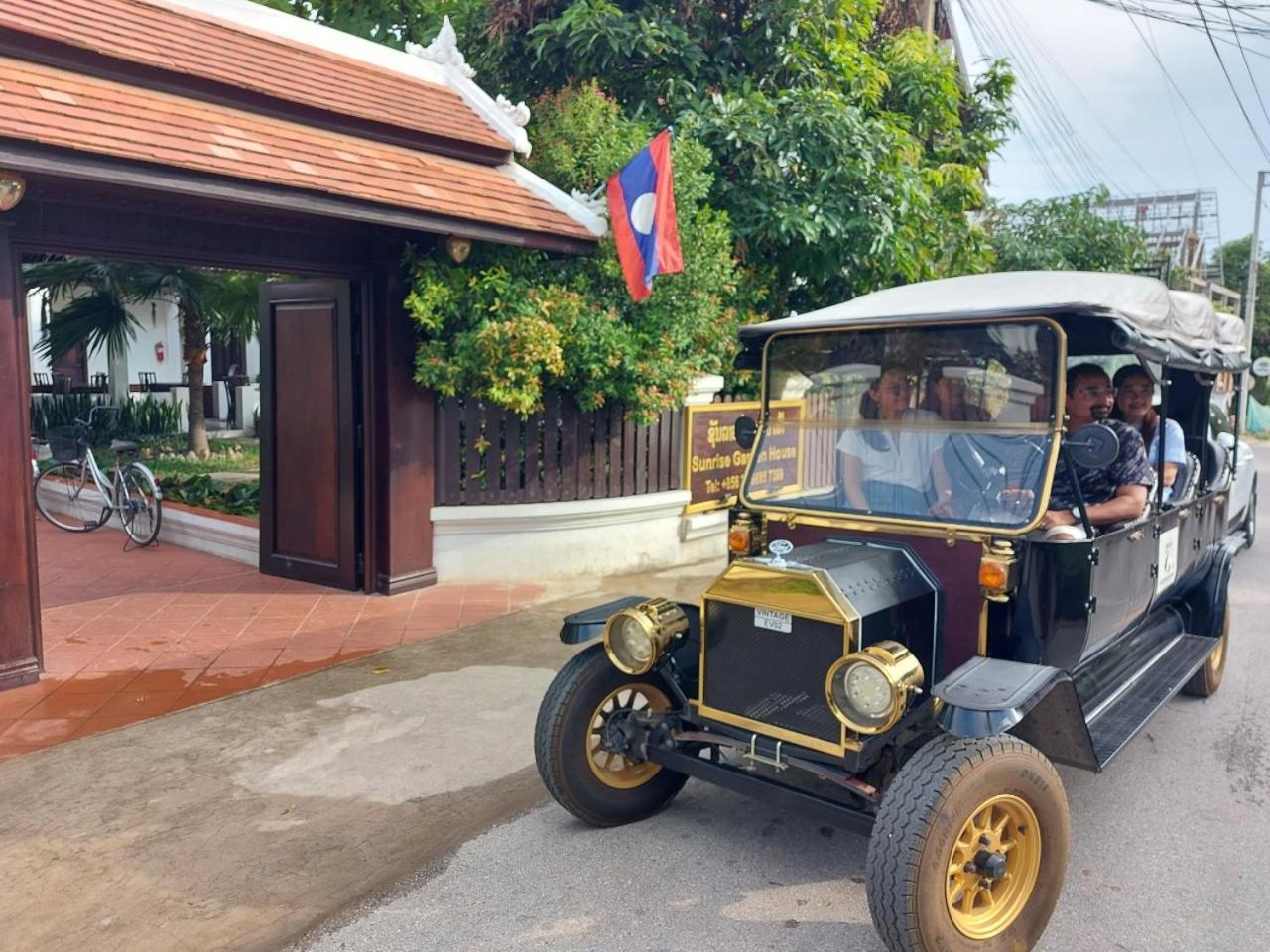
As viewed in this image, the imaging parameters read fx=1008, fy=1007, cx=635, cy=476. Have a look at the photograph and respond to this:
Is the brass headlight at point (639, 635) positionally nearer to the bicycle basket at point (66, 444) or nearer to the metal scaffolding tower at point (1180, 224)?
the bicycle basket at point (66, 444)

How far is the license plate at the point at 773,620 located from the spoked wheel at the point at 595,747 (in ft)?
2.17

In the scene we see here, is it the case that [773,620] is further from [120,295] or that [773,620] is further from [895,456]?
[120,295]

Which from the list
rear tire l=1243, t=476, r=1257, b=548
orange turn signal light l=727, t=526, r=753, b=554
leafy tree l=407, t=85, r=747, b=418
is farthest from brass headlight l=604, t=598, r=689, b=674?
rear tire l=1243, t=476, r=1257, b=548

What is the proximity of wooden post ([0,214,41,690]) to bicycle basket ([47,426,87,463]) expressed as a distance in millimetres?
5079

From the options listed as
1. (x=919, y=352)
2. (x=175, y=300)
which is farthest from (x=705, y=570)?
(x=175, y=300)

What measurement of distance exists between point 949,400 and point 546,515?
4.71 metres

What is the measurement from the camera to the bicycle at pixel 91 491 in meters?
9.28

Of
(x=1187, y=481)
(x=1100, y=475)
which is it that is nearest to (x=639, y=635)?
(x=1100, y=475)

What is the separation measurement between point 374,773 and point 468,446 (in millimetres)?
3756

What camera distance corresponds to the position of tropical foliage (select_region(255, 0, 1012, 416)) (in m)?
7.47

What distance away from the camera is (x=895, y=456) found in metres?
4.04

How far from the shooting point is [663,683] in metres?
4.01

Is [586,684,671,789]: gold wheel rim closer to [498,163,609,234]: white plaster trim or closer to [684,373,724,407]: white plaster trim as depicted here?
[498,163,609,234]: white plaster trim

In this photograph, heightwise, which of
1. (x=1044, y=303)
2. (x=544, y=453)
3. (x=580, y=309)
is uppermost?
(x=580, y=309)
